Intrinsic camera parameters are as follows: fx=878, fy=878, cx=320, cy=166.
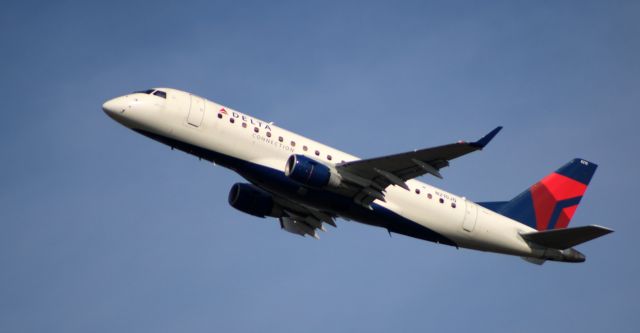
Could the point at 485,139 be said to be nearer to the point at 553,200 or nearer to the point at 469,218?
the point at 469,218

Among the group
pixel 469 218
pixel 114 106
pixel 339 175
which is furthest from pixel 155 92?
pixel 469 218

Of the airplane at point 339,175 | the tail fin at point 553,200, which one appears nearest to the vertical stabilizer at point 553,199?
the tail fin at point 553,200

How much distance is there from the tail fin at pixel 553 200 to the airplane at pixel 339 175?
163 cm

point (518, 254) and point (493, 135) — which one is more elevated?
point (493, 135)

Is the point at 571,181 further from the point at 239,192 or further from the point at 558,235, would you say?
the point at 239,192

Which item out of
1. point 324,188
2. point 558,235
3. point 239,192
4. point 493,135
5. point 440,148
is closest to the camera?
point 493,135

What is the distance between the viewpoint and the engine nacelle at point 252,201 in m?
50.8

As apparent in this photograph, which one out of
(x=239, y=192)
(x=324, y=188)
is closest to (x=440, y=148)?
(x=324, y=188)

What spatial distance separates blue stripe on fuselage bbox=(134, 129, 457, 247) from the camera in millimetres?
44562

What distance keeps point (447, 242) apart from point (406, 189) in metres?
4.93

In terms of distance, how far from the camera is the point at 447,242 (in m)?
48.0

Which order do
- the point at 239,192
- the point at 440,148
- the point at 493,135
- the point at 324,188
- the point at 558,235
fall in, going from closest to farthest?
the point at 493,135 → the point at 440,148 → the point at 324,188 → the point at 558,235 → the point at 239,192

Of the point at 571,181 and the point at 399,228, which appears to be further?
the point at 571,181

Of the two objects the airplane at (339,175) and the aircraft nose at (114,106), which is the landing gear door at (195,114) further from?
the aircraft nose at (114,106)
